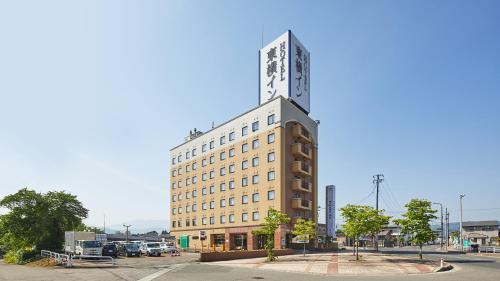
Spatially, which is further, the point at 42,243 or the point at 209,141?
the point at 209,141

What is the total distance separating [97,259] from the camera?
42719mm

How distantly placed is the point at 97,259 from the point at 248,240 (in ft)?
79.8

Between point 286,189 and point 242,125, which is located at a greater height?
point 242,125

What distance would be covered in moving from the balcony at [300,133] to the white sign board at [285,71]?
14.3 feet

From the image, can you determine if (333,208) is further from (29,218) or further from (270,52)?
(29,218)

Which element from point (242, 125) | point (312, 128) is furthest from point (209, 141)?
point (312, 128)

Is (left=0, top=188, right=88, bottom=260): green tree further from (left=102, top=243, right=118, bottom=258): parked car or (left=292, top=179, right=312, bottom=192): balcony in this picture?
(left=292, top=179, right=312, bottom=192): balcony

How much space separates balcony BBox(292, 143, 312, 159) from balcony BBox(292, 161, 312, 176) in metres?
1.22

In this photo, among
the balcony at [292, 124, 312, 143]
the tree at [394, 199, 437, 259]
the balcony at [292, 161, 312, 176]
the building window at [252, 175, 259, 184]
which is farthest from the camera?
the building window at [252, 175, 259, 184]

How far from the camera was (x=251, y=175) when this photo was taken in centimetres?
6222

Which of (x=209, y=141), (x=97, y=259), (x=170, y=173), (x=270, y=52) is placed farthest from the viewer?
(x=170, y=173)

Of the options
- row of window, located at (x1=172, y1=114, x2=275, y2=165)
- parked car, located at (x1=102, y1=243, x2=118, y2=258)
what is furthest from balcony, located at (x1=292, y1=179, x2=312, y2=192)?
parked car, located at (x1=102, y1=243, x2=118, y2=258)

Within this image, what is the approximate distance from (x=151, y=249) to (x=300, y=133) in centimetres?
2692

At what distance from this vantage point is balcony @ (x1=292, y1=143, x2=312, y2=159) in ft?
195
